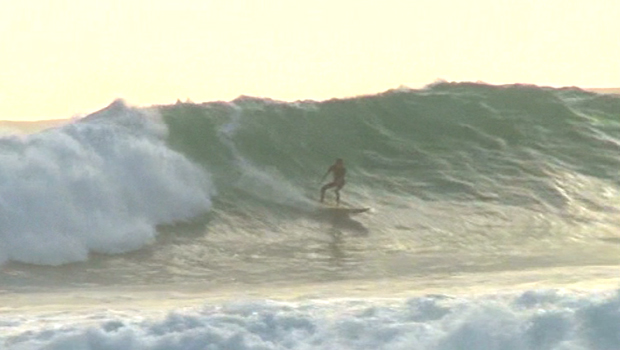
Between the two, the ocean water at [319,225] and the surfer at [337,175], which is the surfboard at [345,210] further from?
the surfer at [337,175]

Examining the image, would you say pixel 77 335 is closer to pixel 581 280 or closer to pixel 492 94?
pixel 581 280

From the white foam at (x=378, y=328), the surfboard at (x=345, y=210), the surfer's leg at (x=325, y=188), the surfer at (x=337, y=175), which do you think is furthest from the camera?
the surfer at (x=337, y=175)

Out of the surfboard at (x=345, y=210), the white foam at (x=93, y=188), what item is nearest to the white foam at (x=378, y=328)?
the white foam at (x=93, y=188)

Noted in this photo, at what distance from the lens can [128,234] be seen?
16.3m

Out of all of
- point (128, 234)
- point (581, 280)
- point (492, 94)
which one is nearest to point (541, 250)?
point (581, 280)

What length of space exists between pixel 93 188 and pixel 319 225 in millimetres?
2713

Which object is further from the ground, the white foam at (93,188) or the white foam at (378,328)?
the white foam at (93,188)

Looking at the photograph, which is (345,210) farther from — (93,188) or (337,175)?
(93,188)

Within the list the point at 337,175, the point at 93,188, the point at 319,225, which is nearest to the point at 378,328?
the point at 319,225

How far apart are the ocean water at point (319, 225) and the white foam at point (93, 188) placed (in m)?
0.03

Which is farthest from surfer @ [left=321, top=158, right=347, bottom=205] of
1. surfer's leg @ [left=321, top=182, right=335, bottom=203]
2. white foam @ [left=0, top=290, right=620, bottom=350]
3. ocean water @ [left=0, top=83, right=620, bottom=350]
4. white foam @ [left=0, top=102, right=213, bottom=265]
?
white foam @ [left=0, top=290, right=620, bottom=350]

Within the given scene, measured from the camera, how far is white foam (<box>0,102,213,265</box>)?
52.1 feet

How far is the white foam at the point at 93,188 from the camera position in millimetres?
15883

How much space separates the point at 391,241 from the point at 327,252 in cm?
100
